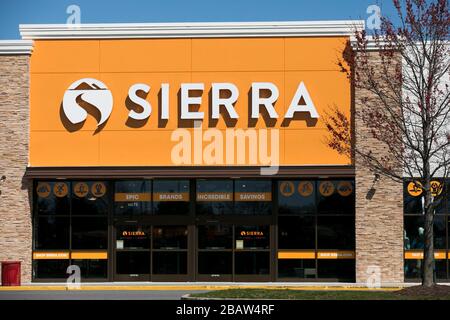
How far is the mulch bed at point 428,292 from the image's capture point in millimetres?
23344

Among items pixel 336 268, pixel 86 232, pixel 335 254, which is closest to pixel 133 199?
pixel 86 232

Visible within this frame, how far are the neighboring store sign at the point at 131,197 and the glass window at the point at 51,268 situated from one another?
317 cm

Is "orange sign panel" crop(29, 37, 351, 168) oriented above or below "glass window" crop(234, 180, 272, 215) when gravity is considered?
above

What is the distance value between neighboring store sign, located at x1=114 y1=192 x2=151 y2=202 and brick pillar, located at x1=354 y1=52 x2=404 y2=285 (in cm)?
830

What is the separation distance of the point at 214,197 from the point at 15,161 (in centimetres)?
796

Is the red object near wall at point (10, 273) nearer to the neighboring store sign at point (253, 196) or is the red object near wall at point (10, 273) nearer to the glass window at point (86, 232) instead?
the glass window at point (86, 232)

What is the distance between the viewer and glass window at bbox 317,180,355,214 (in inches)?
1254

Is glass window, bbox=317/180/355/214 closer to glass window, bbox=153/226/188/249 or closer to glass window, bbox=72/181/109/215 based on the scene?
glass window, bbox=153/226/188/249

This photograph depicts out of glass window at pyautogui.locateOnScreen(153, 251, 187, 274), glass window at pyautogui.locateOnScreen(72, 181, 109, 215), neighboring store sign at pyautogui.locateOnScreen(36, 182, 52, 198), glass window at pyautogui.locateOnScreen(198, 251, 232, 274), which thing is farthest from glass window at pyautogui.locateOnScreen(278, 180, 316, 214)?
neighboring store sign at pyautogui.locateOnScreen(36, 182, 52, 198)

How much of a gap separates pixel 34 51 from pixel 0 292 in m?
9.79

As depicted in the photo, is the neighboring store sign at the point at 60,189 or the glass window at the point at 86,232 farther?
the neighboring store sign at the point at 60,189

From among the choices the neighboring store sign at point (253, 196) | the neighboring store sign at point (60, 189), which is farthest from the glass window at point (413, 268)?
the neighboring store sign at point (60, 189)

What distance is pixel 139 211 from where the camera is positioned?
32.2 m

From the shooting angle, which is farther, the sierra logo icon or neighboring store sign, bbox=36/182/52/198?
neighboring store sign, bbox=36/182/52/198
